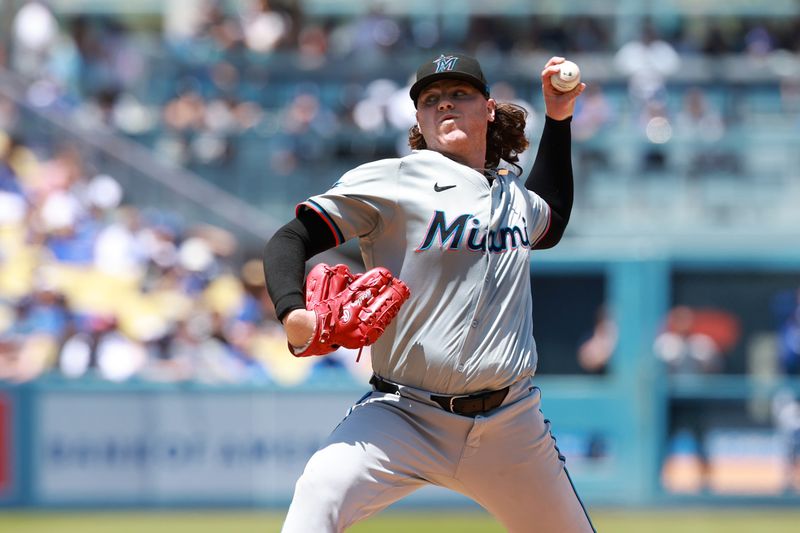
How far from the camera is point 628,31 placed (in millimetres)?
15109

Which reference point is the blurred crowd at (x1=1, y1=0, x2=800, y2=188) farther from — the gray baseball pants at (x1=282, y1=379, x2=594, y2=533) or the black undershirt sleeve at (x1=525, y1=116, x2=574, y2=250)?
the gray baseball pants at (x1=282, y1=379, x2=594, y2=533)

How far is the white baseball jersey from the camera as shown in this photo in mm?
4035

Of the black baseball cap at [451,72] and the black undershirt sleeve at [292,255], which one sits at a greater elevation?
the black baseball cap at [451,72]

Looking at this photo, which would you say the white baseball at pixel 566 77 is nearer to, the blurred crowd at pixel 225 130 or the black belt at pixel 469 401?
the black belt at pixel 469 401

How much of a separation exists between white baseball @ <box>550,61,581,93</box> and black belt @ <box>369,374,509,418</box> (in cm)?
104

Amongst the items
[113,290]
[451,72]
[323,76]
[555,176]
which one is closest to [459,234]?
[451,72]

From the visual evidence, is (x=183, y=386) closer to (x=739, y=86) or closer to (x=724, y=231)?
(x=724, y=231)

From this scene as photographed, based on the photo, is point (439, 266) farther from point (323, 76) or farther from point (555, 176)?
point (323, 76)

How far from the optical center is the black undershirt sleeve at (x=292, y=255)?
3795 millimetres

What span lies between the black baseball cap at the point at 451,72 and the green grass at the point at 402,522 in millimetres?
5170

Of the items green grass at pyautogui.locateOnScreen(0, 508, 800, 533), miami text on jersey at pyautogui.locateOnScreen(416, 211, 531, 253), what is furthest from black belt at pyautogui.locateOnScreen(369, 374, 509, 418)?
green grass at pyautogui.locateOnScreen(0, 508, 800, 533)

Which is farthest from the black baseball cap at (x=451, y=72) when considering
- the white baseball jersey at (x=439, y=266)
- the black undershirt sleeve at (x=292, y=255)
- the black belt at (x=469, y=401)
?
the black belt at (x=469, y=401)

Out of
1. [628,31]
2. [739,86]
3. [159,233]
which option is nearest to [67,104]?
[159,233]

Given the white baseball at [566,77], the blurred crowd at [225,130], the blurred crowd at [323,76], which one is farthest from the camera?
the blurred crowd at [323,76]
